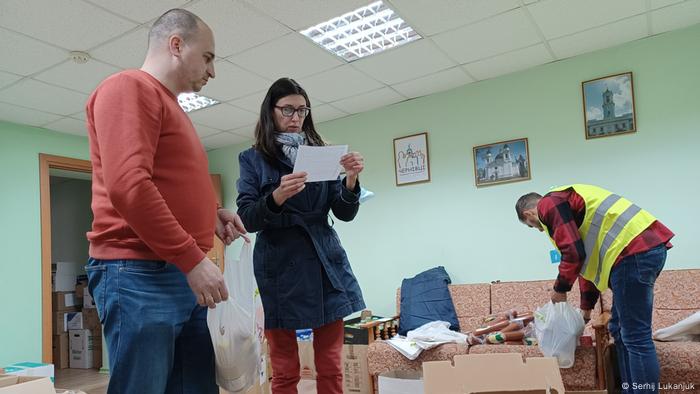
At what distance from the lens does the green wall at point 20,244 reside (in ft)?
12.8

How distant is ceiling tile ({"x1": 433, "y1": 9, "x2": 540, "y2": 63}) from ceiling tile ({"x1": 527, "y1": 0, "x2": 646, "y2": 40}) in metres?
0.08

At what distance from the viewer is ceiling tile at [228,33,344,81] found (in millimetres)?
3014

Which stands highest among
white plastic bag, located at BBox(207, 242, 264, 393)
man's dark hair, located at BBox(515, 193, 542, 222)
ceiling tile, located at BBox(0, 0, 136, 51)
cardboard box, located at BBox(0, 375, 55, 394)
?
ceiling tile, located at BBox(0, 0, 136, 51)

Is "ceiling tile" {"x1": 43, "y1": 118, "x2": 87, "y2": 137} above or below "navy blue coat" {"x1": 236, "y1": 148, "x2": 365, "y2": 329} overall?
above

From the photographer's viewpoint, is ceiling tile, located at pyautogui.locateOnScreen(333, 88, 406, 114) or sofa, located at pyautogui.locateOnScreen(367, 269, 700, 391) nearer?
sofa, located at pyautogui.locateOnScreen(367, 269, 700, 391)

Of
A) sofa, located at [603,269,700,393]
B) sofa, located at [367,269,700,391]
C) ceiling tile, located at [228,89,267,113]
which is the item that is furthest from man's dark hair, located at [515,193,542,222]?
ceiling tile, located at [228,89,267,113]

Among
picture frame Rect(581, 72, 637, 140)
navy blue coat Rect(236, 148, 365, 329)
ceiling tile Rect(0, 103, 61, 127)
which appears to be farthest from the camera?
ceiling tile Rect(0, 103, 61, 127)

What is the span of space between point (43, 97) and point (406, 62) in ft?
8.66

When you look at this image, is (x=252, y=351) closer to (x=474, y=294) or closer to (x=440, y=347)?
(x=440, y=347)

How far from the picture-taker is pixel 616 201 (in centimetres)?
219

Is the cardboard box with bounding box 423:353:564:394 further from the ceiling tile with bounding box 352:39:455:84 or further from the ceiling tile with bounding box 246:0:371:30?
the ceiling tile with bounding box 352:39:455:84

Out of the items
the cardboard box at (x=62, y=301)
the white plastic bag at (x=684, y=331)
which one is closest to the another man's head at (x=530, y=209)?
the white plastic bag at (x=684, y=331)

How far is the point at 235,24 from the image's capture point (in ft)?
8.87

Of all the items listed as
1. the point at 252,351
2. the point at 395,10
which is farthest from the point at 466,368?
the point at 395,10
